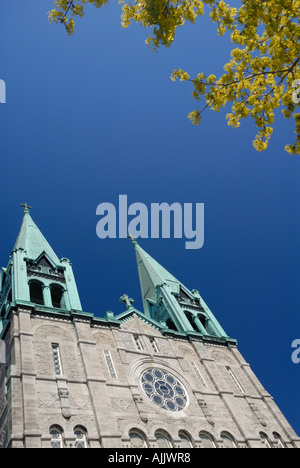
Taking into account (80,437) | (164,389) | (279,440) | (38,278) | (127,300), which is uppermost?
(38,278)

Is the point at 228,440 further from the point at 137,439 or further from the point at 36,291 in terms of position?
the point at 36,291

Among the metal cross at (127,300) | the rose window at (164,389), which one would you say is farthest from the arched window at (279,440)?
the metal cross at (127,300)

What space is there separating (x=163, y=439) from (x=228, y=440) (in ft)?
15.0

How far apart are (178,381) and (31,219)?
67.3 ft

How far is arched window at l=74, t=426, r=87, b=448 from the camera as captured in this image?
18.8 meters

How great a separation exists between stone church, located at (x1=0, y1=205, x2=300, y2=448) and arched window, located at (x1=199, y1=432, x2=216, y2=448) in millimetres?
63

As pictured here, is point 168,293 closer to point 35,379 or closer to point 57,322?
point 57,322

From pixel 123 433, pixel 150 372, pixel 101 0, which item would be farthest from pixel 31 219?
pixel 101 0

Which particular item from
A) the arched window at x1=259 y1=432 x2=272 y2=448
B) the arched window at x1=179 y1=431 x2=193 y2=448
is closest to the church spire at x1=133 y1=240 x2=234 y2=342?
the arched window at x1=259 y1=432 x2=272 y2=448

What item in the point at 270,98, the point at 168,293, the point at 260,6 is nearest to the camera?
the point at 260,6

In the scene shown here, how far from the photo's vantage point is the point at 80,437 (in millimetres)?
19203

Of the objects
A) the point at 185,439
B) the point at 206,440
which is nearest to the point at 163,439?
the point at 185,439

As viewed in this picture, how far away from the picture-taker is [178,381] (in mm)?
26406
